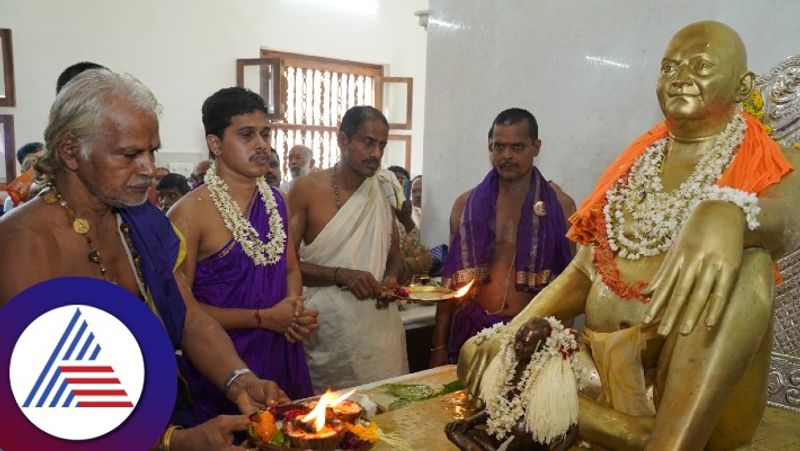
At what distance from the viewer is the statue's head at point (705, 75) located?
1.75 meters

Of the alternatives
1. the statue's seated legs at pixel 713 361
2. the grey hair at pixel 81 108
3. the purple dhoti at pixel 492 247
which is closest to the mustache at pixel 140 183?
the grey hair at pixel 81 108

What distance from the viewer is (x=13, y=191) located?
→ 3.21 meters

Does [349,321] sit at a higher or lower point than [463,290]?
lower

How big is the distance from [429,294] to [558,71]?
174 centimetres

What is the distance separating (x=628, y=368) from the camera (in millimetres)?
1779

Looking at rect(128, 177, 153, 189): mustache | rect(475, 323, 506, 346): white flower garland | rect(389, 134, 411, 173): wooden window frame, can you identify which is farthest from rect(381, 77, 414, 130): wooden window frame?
rect(128, 177, 153, 189): mustache

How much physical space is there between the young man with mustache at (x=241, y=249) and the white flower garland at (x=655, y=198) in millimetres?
1225

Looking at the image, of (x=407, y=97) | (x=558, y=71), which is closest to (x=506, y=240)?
(x=558, y=71)

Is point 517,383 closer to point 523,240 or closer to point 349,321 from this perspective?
point 523,240

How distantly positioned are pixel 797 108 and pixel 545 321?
1.45m

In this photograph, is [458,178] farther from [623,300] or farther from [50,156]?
[50,156]

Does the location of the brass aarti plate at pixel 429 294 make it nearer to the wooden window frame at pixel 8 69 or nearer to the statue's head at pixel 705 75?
the statue's head at pixel 705 75

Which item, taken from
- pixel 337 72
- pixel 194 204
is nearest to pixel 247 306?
pixel 194 204

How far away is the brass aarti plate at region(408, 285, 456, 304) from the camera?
104 inches
